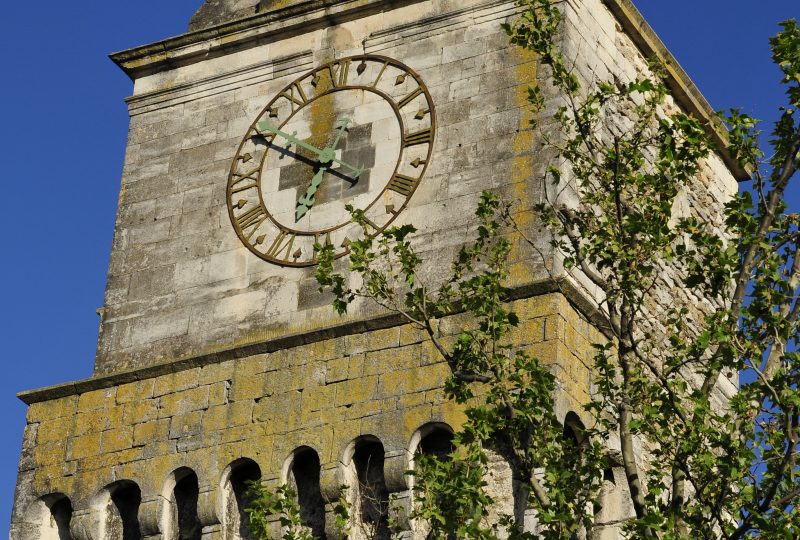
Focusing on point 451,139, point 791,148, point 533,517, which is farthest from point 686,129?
point 451,139

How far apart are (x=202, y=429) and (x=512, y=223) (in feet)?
10.7

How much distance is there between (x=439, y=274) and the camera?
1942 centimetres

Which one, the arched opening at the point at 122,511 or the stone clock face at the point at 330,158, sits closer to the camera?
the arched opening at the point at 122,511

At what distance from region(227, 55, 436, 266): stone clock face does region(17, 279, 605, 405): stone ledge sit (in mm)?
852

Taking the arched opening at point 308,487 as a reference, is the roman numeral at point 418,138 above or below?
above

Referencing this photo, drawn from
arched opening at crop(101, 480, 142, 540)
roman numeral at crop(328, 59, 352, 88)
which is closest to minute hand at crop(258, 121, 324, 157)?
roman numeral at crop(328, 59, 352, 88)

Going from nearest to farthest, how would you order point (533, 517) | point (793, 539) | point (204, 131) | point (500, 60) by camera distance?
point (793, 539), point (533, 517), point (500, 60), point (204, 131)

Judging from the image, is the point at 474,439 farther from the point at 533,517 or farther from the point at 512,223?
the point at 512,223

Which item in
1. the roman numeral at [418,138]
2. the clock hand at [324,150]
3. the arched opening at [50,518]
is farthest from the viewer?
the clock hand at [324,150]

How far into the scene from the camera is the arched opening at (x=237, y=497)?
19.4 metres

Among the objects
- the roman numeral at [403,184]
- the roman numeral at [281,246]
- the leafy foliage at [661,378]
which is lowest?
the leafy foliage at [661,378]

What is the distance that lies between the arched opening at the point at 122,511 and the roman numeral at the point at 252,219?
254 cm

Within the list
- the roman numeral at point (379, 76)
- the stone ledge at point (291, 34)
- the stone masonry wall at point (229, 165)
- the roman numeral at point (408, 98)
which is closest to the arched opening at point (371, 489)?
the stone masonry wall at point (229, 165)

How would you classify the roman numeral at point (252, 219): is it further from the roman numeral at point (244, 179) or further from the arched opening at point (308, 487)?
the arched opening at point (308, 487)
